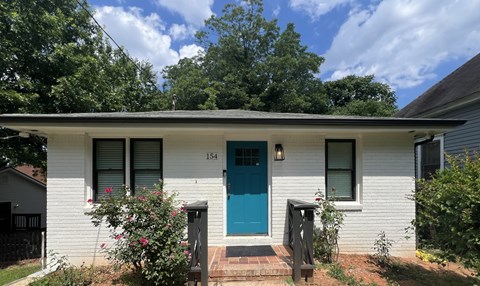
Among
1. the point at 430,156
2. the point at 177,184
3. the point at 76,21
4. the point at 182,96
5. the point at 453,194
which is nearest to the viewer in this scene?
the point at 453,194

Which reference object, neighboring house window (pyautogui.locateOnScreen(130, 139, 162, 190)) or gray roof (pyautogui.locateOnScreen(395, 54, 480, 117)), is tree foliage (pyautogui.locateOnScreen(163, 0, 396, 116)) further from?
neighboring house window (pyautogui.locateOnScreen(130, 139, 162, 190))

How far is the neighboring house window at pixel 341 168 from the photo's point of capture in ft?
19.6

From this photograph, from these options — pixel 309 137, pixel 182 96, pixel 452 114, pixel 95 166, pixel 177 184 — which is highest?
pixel 182 96

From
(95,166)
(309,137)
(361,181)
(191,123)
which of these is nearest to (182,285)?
(191,123)

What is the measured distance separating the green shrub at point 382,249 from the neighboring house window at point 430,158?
4.92 meters

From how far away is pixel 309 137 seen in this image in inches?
230

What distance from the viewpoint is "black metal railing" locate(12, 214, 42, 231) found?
11.7 meters

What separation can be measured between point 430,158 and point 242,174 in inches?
300

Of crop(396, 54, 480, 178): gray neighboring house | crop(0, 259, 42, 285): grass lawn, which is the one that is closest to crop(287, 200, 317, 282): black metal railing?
crop(396, 54, 480, 178): gray neighboring house

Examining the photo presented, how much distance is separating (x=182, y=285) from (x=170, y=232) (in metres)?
0.85

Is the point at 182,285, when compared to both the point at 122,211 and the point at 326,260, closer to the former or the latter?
the point at 122,211

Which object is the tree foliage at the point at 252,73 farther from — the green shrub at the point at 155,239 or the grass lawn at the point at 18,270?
the green shrub at the point at 155,239

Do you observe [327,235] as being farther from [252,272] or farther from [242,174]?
[242,174]

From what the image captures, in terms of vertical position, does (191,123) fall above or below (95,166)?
above
